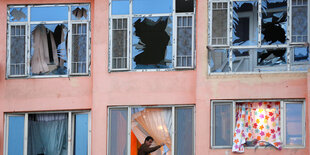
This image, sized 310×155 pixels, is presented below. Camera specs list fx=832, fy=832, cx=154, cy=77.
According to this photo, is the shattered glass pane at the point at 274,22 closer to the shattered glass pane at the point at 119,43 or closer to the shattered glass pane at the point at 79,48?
the shattered glass pane at the point at 119,43

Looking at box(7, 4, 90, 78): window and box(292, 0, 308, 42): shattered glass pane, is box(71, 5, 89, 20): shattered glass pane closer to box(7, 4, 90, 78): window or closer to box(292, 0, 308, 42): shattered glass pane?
box(7, 4, 90, 78): window

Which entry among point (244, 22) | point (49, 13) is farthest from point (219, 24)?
point (49, 13)

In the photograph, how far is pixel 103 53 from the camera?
26031 mm

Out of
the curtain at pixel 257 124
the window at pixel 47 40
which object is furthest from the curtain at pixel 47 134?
the curtain at pixel 257 124

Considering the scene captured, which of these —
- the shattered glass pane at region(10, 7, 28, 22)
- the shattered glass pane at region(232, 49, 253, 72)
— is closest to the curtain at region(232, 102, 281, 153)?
the shattered glass pane at region(232, 49, 253, 72)

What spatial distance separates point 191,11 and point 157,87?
2610 mm

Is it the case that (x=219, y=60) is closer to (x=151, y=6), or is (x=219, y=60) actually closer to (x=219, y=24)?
(x=219, y=24)

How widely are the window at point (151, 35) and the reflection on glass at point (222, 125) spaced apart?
1725 mm

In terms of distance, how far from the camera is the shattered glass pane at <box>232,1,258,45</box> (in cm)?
2525

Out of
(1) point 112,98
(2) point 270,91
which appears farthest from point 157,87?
(2) point 270,91

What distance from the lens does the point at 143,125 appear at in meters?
25.6

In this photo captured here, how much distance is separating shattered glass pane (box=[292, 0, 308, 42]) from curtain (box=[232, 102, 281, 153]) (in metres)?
2.11

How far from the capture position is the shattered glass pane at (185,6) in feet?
84.7

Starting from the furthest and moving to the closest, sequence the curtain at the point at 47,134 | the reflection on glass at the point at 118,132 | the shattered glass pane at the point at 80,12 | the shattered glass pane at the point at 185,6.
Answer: the shattered glass pane at the point at 80,12, the curtain at the point at 47,134, the shattered glass pane at the point at 185,6, the reflection on glass at the point at 118,132
